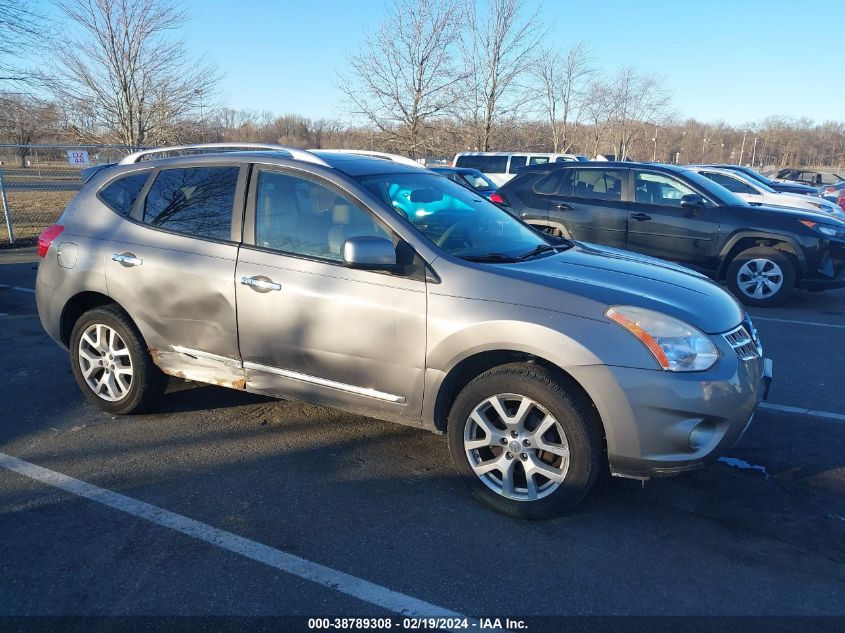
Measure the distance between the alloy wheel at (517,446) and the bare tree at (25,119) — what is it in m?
14.7

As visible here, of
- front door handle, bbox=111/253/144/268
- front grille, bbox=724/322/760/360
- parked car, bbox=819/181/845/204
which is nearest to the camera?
front grille, bbox=724/322/760/360

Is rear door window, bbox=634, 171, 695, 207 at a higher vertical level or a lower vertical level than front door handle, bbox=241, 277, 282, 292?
higher

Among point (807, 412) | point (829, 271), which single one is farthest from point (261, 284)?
point (829, 271)

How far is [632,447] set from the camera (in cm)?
298

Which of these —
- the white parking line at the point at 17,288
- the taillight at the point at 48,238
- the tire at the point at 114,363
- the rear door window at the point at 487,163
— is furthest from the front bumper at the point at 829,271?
the rear door window at the point at 487,163

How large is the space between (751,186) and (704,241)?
7.22 meters

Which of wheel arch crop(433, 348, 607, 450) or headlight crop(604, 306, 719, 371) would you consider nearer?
headlight crop(604, 306, 719, 371)

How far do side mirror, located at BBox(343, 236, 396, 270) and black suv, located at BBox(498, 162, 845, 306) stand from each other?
6.23m

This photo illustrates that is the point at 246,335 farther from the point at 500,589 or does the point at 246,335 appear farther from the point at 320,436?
the point at 500,589

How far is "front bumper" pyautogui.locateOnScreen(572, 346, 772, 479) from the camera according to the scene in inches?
115

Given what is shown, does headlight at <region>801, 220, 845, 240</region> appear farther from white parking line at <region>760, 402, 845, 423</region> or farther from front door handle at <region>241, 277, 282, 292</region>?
front door handle at <region>241, 277, 282, 292</region>

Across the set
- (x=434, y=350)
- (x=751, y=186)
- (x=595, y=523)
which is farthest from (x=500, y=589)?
(x=751, y=186)

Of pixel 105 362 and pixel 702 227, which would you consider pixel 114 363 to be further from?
pixel 702 227

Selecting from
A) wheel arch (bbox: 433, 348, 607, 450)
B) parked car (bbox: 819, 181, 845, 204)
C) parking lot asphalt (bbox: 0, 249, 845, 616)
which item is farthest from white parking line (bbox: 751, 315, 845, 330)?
parked car (bbox: 819, 181, 845, 204)
